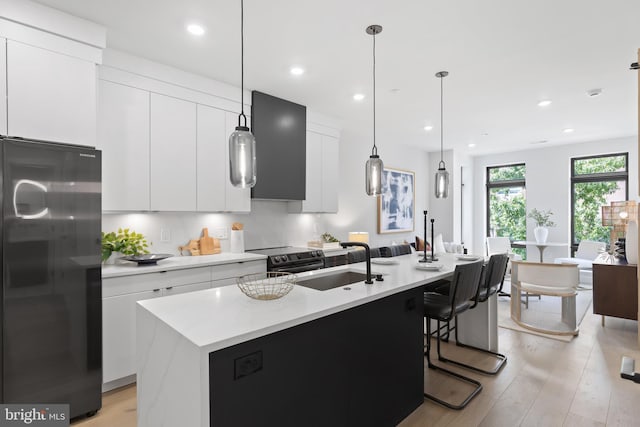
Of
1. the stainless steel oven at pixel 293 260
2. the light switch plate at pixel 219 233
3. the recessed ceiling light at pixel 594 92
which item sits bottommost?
the stainless steel oven at pixel 293 260

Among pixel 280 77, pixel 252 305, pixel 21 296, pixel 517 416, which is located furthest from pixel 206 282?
pixel 517 416

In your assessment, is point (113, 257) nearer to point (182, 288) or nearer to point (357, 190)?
point (182, 288)

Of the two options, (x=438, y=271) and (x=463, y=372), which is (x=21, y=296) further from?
(x=463, y=372)

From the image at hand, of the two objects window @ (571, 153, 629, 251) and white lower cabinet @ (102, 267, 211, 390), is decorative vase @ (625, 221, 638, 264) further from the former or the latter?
white lower cabinet @ (102, 267, 211, 390)

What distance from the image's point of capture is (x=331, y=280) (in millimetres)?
2551

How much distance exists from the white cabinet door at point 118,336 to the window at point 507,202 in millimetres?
7518

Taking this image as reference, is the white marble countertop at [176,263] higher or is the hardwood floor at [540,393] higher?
the white marble countertop at [176,263]

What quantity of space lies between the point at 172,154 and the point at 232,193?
730 millimetres

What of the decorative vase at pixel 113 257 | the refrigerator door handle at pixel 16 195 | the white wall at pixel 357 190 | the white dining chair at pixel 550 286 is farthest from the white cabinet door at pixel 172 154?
the white dining chair at pixel 550 286

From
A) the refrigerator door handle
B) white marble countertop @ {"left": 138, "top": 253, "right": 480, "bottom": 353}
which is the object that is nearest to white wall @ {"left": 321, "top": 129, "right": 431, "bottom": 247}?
white marble countertop @ {"left": 138, "top": 253, "right": 480, "bottom": 353}

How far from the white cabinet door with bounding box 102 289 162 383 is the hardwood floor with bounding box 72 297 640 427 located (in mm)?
198

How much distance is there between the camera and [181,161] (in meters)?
3.24

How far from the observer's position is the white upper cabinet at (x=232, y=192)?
358 centimetres

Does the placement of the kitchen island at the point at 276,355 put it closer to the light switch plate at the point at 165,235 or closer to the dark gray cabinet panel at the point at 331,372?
the dark gray cabinet panel at the point at 331,372
